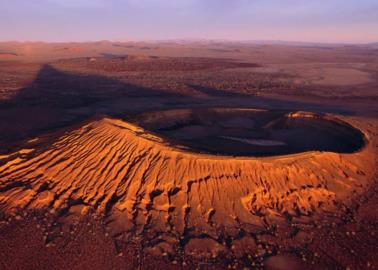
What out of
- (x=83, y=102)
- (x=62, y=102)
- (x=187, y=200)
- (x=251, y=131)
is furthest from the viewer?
(x=83, y=102)

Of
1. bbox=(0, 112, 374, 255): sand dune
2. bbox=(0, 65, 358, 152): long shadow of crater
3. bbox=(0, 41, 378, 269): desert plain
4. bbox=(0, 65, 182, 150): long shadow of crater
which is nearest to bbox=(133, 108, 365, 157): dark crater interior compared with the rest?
bbox=(0, 41, 378, 269): desert plain

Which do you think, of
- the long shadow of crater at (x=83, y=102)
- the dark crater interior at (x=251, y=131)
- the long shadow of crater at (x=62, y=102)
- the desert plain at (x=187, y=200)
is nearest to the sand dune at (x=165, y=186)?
the desert plain at (x=187, y=200)

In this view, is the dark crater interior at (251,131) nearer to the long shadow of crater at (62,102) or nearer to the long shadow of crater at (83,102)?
the long shadow of crater at (83,102)

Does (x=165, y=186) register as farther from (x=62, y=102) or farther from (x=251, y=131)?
(x=62, y=102)

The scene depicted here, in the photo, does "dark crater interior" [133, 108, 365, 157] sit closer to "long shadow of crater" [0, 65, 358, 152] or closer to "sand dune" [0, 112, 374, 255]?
"sand dune" [0, 112, 374, 255]

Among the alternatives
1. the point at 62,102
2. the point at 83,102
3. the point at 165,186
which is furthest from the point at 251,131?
the point at 62,102

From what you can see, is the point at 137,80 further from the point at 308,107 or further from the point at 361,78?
the point at 361,78
